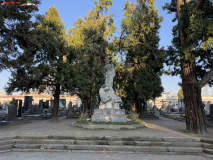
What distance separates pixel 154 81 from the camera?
18.1 m

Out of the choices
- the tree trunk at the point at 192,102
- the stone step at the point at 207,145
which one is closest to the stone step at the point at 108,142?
the stone step at the point at 207,145

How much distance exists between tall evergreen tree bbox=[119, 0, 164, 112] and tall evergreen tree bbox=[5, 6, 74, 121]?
21.9 feet

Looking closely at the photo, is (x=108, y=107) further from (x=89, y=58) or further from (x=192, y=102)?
(x=89, y=58)

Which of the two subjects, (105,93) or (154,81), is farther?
(154,81)

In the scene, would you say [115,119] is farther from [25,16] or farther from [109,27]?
[109,27]

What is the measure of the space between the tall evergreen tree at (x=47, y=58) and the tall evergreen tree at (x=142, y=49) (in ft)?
21.9

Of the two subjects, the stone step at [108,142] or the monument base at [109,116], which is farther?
the monument base at [109,116]

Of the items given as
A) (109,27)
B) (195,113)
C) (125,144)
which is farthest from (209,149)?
(109,27)

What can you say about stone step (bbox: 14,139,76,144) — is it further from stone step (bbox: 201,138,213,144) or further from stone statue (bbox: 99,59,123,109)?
stone step (bbox: 201,138,213,144)

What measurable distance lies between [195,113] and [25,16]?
39.3 feet

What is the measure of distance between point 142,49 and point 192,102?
A: 10.6 meters

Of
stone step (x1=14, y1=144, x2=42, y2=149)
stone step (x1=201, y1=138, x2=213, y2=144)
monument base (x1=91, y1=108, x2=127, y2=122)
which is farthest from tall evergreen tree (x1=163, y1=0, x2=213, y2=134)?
stone step (x1=14, y1=144, x2=42, y2=149)

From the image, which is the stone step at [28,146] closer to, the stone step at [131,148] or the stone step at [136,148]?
the stone step at [131,148]

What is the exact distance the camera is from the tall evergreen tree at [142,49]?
17703 millimetres
